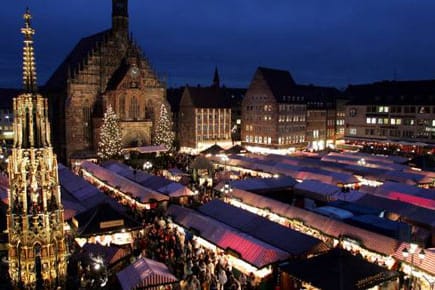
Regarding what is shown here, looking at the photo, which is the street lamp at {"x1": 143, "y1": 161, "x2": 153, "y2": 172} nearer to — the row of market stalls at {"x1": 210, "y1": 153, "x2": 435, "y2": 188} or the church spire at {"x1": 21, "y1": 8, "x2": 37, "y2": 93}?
the row of market stalls at {"x1": 210, "y1": 153, "x2": 435, "y2": 188}

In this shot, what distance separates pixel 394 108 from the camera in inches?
2180

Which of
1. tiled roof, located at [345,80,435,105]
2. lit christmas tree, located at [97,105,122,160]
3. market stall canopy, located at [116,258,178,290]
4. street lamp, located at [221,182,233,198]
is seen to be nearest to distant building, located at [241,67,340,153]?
tiled roof, located at [345,80,435,105]

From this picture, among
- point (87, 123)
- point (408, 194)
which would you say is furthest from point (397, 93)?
point (87, 123)

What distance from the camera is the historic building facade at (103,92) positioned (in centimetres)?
4534

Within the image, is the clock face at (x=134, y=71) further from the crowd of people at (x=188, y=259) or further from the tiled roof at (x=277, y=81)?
the crowd of people at (x=188, y=259)

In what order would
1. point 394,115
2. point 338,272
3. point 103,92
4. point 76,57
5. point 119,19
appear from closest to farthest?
point 338,272 < point 103,92 < point 119,19 < point 76,57 < point 394,115

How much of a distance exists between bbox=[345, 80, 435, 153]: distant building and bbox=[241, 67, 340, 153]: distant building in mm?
5023

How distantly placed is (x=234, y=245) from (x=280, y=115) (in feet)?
132

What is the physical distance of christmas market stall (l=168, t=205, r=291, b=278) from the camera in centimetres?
1435

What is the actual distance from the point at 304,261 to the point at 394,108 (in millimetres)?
47397

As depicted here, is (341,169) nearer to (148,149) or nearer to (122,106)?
(148,149)

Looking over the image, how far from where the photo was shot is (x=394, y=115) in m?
55.4

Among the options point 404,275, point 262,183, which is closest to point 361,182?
point 262,183

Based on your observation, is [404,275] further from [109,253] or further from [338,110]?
[338,110]
